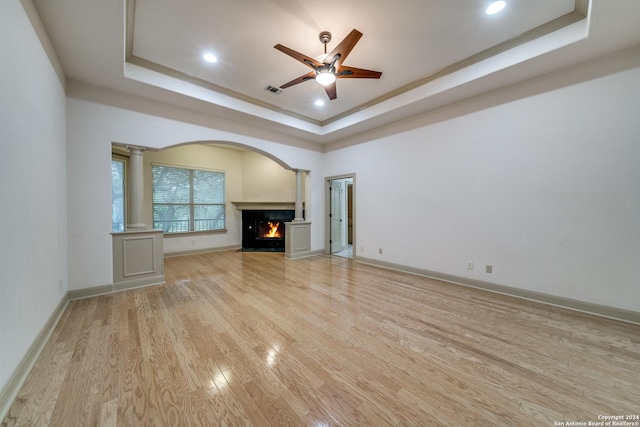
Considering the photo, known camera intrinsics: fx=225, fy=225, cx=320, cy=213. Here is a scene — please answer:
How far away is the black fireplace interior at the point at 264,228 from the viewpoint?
704cm

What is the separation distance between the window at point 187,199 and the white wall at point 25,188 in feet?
11.5

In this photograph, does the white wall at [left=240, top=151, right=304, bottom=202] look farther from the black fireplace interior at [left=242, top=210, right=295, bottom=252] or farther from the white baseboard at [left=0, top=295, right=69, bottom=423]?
the white baseboard at [left=0, top=295, right=69, bottom=423]

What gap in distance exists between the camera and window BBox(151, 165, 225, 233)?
595 centimetres

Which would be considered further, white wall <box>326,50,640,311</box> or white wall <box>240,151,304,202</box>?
white wall <box>240,151,304,202</box>

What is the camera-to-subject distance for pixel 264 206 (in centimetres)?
701

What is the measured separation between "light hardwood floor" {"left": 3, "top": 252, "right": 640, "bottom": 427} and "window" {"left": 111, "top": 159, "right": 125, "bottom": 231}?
2713mm

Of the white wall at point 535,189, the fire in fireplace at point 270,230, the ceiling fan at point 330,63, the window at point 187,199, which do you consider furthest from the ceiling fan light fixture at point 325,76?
the window at point 187,199

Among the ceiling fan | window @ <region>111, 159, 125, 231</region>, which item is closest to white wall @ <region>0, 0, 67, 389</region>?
the ceiling fan

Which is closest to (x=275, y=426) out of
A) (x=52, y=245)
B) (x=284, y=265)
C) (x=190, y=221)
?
(x=52, y=245)

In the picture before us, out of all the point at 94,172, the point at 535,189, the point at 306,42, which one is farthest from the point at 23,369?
the point at 535,189

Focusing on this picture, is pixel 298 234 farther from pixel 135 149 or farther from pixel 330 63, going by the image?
pixel 330 63

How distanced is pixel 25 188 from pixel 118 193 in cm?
406

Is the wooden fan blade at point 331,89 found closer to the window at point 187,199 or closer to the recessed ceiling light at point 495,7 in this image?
the recessed ceiling light at point 495,7

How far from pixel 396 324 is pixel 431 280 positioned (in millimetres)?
1885
